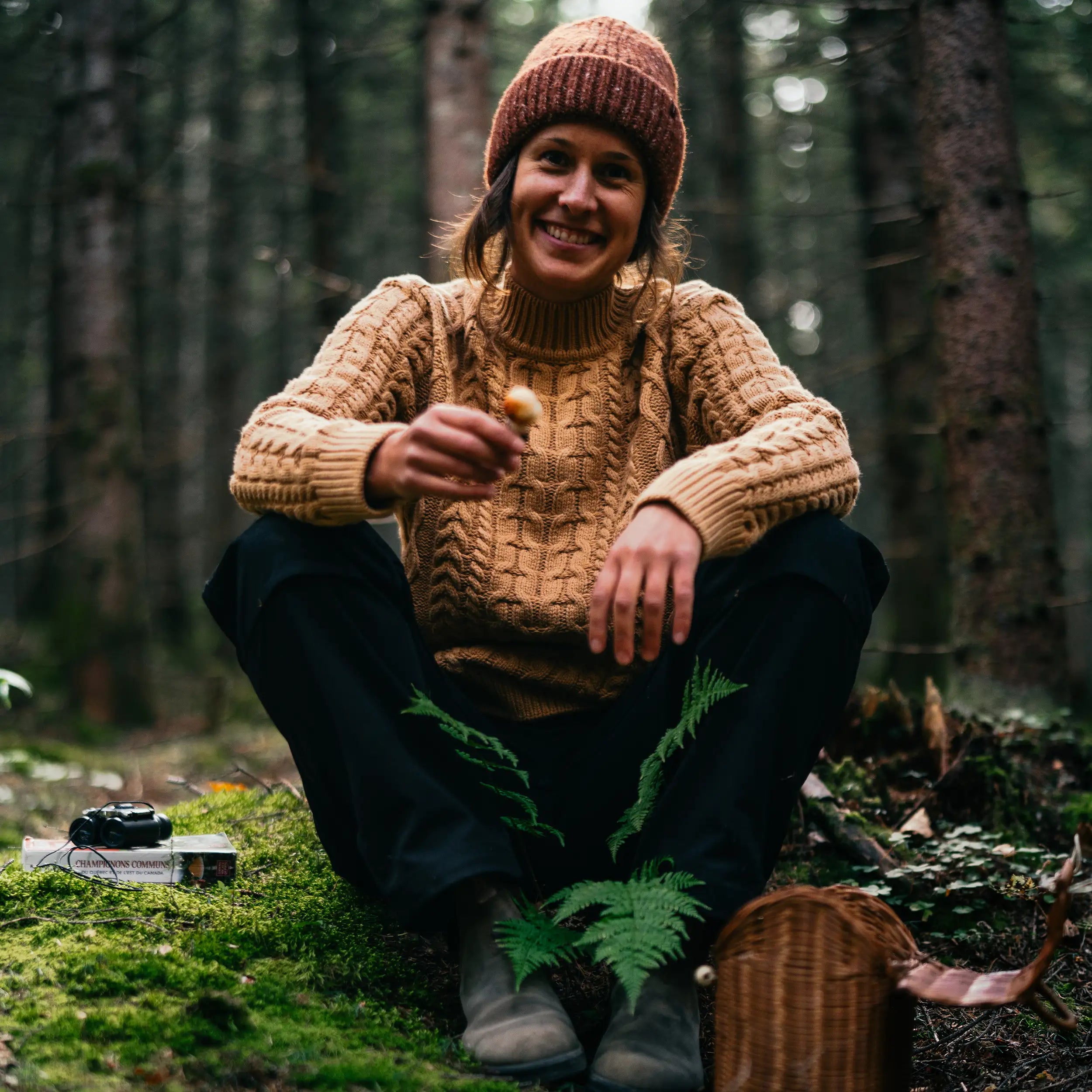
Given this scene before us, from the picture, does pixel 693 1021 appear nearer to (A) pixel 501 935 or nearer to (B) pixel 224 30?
(A) pixel 501 935

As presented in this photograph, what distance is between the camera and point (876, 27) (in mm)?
7871

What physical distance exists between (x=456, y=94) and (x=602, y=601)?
4641 mm

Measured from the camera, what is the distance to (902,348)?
23.9ft

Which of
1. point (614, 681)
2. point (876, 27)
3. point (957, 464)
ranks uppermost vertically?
point (876, 27)

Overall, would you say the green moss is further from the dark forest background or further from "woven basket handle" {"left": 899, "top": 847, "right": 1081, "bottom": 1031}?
the dark forest background

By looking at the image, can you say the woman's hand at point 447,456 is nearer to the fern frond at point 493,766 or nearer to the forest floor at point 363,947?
the fern frond at point 493,766

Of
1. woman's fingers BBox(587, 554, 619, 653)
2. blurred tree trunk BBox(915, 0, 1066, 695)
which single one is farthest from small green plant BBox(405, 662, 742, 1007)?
blurred tree trunk BBox(915, 0, 1066, 695)

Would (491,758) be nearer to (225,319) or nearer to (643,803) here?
(643,803)

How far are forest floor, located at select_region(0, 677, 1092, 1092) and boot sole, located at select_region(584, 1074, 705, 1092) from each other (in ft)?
0.62

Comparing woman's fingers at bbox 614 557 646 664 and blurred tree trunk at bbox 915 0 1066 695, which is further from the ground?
blurred tree trunk at bbox 915 0 1066 695

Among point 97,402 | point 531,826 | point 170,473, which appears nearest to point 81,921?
point 531,826

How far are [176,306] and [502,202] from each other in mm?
15832

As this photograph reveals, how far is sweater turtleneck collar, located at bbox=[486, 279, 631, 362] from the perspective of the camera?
2.96 meters

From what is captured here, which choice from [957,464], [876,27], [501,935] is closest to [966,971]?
[501,935]
